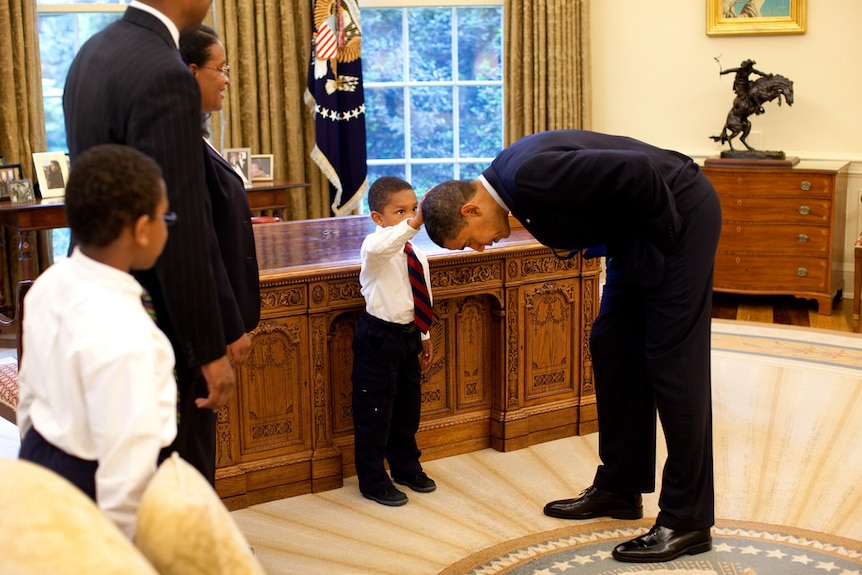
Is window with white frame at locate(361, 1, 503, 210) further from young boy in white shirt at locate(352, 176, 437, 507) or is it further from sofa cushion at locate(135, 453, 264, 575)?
sofa cushion at locate(135, 453, 264, 575)

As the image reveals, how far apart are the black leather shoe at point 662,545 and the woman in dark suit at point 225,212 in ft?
4.91

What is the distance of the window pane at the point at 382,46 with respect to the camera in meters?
7.77

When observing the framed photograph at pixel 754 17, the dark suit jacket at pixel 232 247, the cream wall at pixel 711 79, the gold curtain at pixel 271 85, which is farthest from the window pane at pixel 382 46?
the dark suit jacket at pixel 232 247

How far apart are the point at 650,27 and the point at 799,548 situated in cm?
518

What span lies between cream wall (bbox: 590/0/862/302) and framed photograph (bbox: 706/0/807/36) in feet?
0.24

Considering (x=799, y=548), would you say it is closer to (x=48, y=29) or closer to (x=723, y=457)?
(x=723, y=457)

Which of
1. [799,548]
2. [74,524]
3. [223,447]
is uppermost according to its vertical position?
[74,524]

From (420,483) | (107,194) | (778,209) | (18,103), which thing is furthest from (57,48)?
(107,194)

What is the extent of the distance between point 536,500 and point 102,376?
244 centimetres

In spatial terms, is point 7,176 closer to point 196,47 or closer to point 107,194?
point 196,47

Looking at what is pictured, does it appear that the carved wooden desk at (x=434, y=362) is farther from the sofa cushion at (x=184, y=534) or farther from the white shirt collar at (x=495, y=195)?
the sofa cushion at (x=184, y=534)

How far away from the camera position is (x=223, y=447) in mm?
3748

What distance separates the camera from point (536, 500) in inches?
152

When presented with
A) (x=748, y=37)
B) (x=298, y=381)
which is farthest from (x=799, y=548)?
(x=748, y=37)
